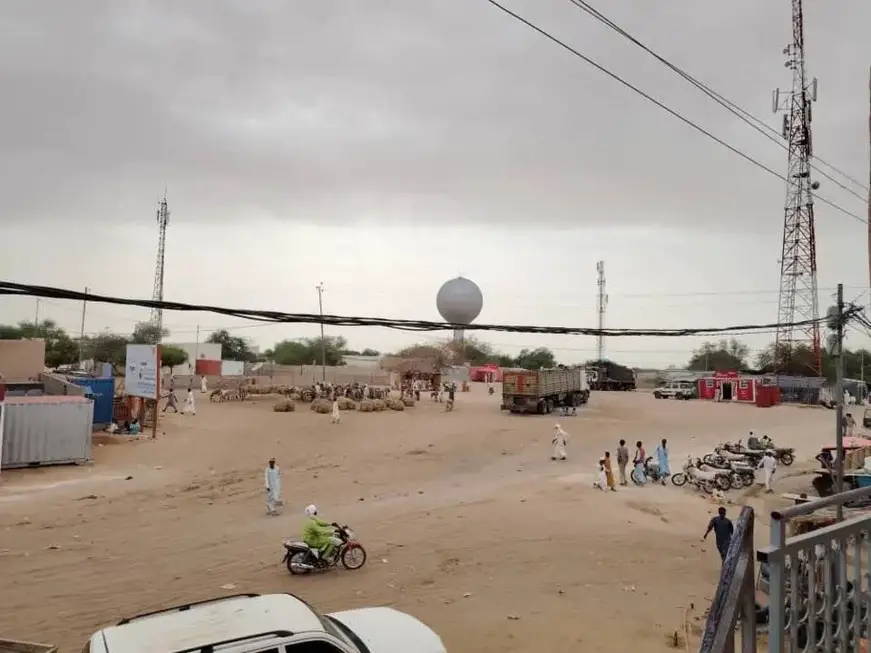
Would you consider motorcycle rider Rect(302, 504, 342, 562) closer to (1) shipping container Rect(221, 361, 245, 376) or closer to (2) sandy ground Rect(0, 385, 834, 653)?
(2) sandy ground Rect(0, 385, 834, 653)

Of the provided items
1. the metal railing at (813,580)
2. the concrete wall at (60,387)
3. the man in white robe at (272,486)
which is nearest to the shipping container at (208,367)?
A: the concrete wall at (60,387)

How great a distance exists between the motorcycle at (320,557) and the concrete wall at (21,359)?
89.0ft

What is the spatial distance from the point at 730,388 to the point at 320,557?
166 ft

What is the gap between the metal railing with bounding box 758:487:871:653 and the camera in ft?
11.1

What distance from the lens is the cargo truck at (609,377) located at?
2630 inches

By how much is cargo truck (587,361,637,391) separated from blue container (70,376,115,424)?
4815 centimetres

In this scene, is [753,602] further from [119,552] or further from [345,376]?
[345,376]

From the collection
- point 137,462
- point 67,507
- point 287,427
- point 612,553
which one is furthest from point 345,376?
point 612,553

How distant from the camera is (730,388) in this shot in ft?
179

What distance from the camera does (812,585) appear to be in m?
3.56

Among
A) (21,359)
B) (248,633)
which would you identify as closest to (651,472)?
(248,633)

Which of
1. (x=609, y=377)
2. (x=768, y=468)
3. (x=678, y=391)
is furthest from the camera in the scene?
(x=609, y=377)

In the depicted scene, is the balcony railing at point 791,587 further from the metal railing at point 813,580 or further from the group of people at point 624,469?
the group of people at point 624,469

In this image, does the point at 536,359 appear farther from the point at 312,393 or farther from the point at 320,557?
the point at 320,557
